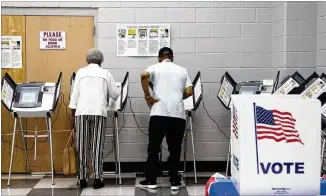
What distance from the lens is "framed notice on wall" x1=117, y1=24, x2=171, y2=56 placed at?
5.21m

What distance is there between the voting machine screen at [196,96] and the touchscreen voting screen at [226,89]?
0.75 feet

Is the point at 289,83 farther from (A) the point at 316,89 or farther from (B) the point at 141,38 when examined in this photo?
(B) the point at 141,38

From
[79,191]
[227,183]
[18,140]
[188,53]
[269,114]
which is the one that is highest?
[188,53]

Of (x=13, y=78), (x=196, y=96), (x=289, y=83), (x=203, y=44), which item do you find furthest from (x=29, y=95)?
(x=289, y=83)

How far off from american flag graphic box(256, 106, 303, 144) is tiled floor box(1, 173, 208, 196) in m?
3.03

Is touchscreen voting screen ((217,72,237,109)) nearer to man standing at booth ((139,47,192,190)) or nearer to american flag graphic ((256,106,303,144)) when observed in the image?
man standing at booth ((139,47,192,190))

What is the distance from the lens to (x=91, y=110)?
4.33 m

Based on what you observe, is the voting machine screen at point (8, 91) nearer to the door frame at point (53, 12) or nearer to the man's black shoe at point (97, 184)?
the door frame at point (53, 12)

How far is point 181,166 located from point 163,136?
3.57ft

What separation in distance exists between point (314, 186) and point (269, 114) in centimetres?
23

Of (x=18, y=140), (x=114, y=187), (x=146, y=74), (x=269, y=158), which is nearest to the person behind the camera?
(x=269, y=158)

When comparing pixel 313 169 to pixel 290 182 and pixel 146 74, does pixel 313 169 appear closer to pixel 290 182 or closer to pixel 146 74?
pixel 290 182

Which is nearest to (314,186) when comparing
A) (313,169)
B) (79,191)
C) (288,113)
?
(313,169)

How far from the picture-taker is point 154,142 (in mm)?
4277
